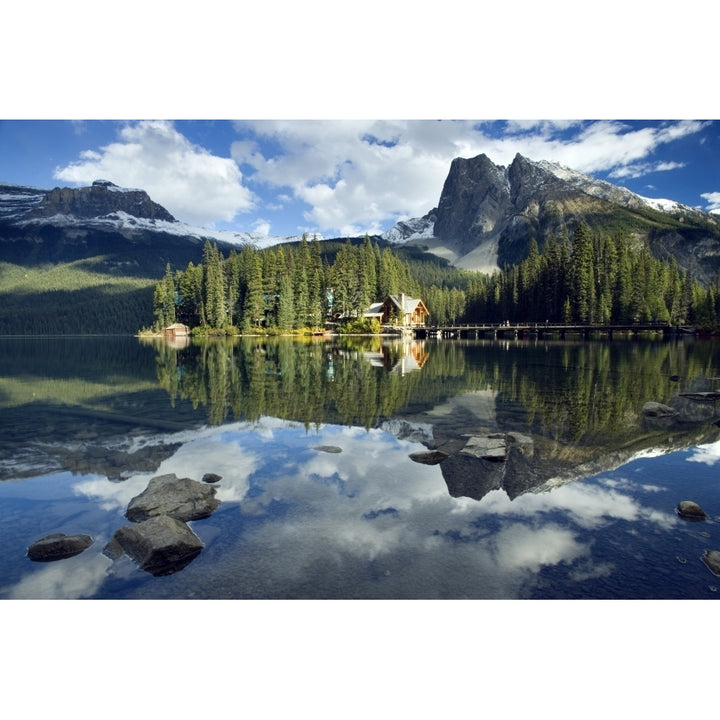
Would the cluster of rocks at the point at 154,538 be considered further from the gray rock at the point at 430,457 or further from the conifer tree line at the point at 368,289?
the conifer tree line at the point at 368,289

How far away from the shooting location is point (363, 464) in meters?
9.86

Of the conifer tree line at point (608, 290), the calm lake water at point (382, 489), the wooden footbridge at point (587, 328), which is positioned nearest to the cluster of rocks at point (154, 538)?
the calm lake water at point (382, 489)

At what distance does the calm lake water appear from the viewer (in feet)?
18.7

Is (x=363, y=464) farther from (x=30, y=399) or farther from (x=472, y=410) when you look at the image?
(x=30, y=399)

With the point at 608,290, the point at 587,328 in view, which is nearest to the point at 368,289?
the point at 587,328

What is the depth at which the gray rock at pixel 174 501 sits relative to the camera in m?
7.53

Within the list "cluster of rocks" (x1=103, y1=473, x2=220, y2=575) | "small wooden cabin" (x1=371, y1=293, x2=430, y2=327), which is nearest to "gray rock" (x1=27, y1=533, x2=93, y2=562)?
"cluster of rocks" (x1=103, y1=473, x2=220, y2=575)

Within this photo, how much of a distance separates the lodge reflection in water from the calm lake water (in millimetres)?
100

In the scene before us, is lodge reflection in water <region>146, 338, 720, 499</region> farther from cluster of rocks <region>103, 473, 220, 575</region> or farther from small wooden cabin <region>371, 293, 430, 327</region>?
small wooden cabin <region>371, 293, 430, 327</region>

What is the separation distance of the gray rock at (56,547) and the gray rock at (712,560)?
320 inches

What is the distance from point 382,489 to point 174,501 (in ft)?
11.5

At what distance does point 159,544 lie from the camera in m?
6.17

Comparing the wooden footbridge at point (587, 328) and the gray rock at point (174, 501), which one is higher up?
the wooden footbridge at point (587, 328)

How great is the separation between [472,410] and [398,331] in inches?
2316
